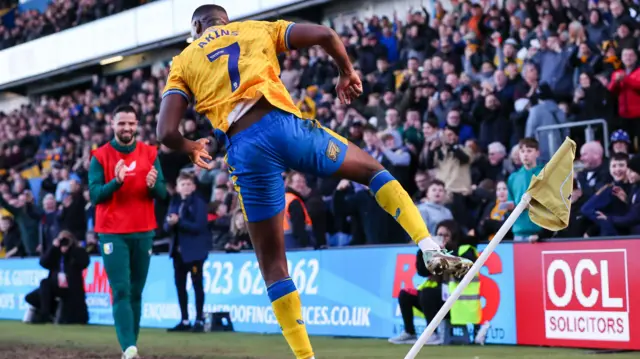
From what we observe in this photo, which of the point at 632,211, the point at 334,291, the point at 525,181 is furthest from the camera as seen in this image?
the point at 334,291

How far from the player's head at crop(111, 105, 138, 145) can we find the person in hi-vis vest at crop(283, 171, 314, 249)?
454 centimetres

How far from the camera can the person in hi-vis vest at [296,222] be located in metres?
14.6

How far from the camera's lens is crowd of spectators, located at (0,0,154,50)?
34.3 m

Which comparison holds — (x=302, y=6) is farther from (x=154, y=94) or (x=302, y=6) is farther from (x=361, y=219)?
(x=361, y=219)

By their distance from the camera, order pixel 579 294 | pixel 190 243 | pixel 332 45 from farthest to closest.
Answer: pixel 190 243 → pixel 579 294 → pixel 332 45

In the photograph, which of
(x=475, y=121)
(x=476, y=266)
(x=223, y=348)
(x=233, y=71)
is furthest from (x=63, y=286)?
(x=476, y=266)

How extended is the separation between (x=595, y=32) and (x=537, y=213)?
9.70m

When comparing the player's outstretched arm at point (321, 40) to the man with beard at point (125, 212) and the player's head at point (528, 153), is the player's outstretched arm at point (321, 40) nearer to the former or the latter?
the man with beard at point (125, 212)

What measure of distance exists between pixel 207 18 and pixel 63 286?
1239 centimetres

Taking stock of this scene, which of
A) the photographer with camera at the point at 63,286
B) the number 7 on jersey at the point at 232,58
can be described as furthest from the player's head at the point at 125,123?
the photographer with camera at the point at 63,286

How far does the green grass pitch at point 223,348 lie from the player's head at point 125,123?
2.32 meters

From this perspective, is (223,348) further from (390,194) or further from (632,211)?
(390,194)

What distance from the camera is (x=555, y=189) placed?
20.4 ft

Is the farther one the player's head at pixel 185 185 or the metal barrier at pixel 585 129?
the player's head at pixel 185 185
